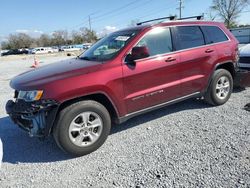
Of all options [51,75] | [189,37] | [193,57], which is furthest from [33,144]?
[189,37]

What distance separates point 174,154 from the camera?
Answer: 368 centimetres

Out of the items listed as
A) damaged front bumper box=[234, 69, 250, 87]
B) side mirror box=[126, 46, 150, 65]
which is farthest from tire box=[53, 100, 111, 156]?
damaged front bumper box=[234, 69, 250, 87]

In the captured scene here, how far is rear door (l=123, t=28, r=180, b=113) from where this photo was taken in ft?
13.8

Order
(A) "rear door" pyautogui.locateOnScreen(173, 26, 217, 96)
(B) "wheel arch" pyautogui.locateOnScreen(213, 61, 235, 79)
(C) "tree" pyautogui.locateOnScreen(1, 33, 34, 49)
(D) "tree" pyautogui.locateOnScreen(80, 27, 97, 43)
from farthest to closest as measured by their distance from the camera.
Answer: (C) "tree" pyautogui.locateOnScreen(1, 33, 34, 49) < (D) "tree" pyautogui.locateOnScreen(80, 27, 97, 43) < (B) "wheel arch" pyautogui.locateOnScreen(213, 61, 235, 79) < (A) "rear door" pyautogui.locateOnScreen(173, 26, 217, 96)

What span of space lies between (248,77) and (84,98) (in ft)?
13.5

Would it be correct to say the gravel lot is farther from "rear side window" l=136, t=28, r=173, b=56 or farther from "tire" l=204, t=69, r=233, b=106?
"rear side window" l=136, t=28, r=173, b=56

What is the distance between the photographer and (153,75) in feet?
14.4

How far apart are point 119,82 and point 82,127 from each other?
88cm

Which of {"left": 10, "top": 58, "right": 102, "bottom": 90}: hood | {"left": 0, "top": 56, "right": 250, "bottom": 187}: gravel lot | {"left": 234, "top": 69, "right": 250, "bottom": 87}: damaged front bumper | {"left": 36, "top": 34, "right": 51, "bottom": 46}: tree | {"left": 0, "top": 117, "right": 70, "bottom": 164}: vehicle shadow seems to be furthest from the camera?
{"left": 36, "top": 34, "right": 51, "bottom": 46}: tree

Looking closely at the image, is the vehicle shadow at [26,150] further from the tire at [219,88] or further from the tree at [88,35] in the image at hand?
the tree at [88,35]

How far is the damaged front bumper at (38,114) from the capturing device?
11.7ft

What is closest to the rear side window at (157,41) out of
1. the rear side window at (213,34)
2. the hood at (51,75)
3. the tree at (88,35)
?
the hood at (51,75)

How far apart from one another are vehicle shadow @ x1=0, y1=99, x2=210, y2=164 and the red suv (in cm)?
41

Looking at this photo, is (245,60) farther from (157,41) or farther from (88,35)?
(88,35)
